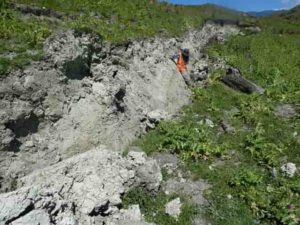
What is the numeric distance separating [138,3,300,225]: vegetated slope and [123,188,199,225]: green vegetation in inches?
33.7

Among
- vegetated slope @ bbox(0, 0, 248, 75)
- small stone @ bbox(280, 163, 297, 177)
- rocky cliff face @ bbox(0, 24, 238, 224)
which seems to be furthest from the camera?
small stone @ bbox(280, 163, 297, 177)

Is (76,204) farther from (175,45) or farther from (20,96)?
(175,45)

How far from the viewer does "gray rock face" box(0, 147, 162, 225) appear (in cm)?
1093

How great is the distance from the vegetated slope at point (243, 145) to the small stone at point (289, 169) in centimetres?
12

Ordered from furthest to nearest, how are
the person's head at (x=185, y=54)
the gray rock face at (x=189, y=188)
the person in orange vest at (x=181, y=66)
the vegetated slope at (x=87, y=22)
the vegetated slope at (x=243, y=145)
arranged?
the person's head at (x=185, y=54) < the person in orange vest at (x=181, y=66) < the vegetated slope at (x=87, y=22) < the gray rock face at (x=189, y=188) < the vegetated slope at (x=243, y=145)

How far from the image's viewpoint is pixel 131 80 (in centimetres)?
2031

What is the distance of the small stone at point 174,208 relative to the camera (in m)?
14.2

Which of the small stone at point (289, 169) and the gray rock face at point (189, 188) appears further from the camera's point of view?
the small stone at point (289, 169)

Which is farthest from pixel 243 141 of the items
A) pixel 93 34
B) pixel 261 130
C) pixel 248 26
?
pixel 248 26

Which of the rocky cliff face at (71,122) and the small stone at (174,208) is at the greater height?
the rocky cliff face at (71,122)

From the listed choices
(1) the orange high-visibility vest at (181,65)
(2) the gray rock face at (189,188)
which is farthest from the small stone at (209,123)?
(2) the gray rock face at (189,188)

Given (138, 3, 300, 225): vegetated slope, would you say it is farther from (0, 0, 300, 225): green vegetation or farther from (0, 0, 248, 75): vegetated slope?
(0, 0, 248, 75): vegetated slope

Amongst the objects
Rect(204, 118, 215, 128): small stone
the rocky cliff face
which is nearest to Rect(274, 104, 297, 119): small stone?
Rect(204, 118, 215, 128): small stone

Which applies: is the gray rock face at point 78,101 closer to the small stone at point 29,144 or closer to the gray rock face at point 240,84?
the small stone at point 29,144
